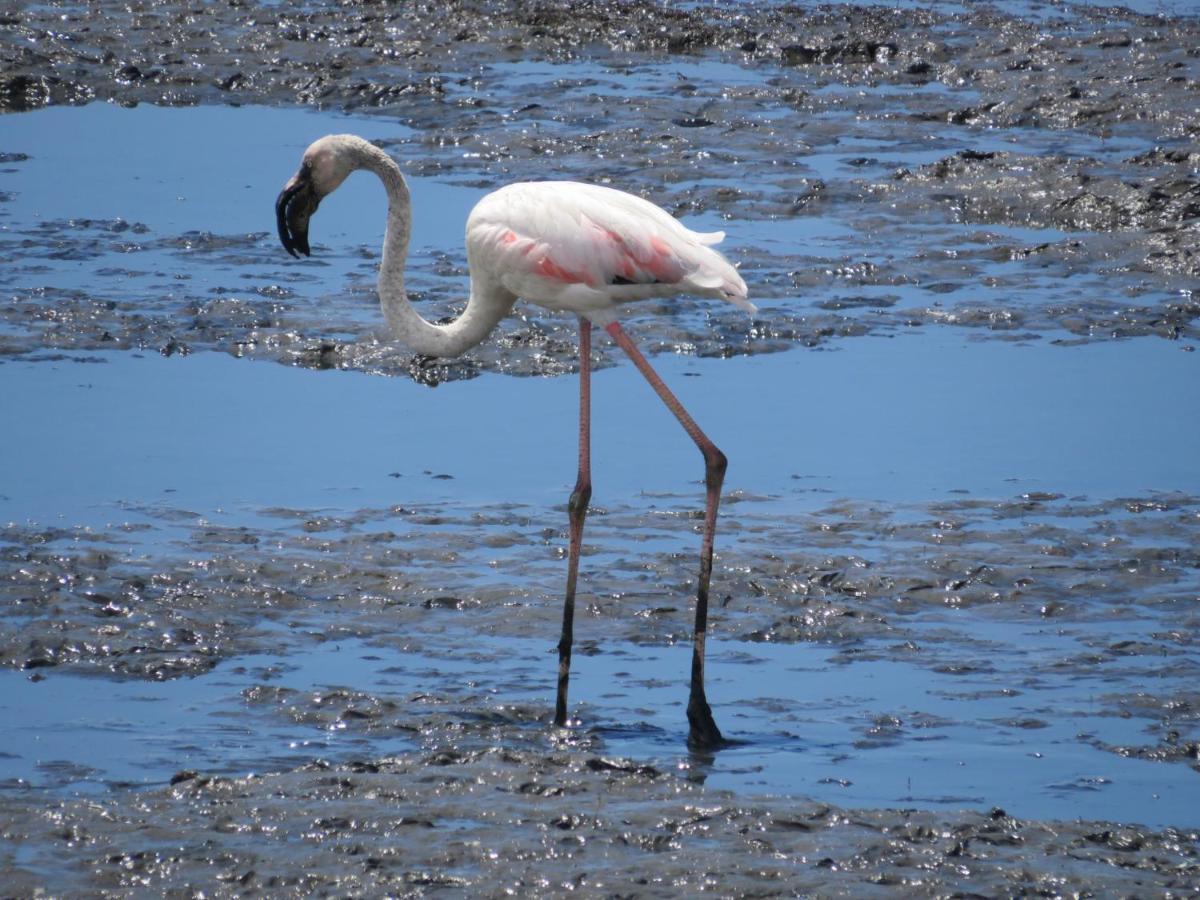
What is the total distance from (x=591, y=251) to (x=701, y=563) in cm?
126

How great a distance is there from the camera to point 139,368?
1057 cm

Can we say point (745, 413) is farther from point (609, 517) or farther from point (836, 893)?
point (836, 893)

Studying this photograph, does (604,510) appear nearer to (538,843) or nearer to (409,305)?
(409,305)

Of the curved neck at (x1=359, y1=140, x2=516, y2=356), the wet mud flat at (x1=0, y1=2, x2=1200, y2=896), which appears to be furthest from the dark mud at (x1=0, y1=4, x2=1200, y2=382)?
the curved neck at (x1=359, y1=140, x2=516, y2=356)

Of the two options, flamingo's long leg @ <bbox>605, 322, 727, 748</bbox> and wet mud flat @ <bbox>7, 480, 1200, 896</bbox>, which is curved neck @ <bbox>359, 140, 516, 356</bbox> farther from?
wet mud flat @ <bbox>7, 480, 1200, 896</bbox>

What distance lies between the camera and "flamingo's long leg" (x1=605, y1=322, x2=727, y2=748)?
21.4 ft

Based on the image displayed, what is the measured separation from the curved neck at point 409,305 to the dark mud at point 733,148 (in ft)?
9.85

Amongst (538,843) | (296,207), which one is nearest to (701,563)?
(538,843)

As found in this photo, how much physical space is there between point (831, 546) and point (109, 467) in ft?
11.8

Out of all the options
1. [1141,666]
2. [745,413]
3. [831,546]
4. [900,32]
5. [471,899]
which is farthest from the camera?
[900,32]

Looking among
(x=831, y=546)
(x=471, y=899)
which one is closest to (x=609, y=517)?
(x=831, y=546)

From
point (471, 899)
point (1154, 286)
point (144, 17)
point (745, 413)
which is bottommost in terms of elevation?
point (471, 899)

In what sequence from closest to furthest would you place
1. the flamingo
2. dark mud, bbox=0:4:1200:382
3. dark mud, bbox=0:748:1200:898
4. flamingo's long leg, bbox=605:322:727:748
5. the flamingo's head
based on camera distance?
dark mud, bbox=0:748:1200:898 < flamingo's long leg, bbox=605:322:727:748 < the flamingo < the flamingo's head < dark mud, bbox=0:4:1200:382

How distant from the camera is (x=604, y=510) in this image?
8820mm
